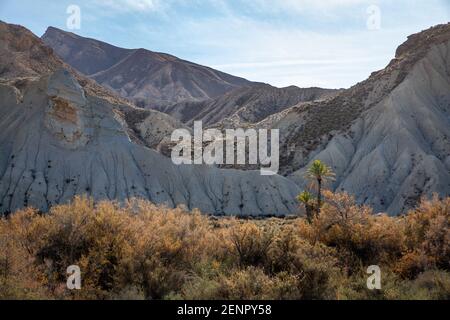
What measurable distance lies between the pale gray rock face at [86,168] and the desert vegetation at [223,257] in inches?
1377

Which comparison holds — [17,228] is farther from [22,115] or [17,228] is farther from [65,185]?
[22,115]

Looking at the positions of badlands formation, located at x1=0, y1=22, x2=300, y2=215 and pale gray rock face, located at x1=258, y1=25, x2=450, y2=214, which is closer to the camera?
badlands formation, located at x1=0, y1=22, x2=300, y2=215

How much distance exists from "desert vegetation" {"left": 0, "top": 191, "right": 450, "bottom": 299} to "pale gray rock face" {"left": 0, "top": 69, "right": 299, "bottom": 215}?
115 feet

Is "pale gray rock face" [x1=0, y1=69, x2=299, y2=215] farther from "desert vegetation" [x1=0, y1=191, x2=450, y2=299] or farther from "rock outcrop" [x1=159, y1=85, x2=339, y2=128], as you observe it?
"rock outcrop" [x1=159, y1=85, x2=339, y2=128]

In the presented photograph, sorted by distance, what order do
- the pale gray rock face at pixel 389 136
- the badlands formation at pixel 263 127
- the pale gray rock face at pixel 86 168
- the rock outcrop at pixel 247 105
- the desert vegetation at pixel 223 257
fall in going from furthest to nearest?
1. the rock outcrop at pixel 247 105
2. the pale gray rock face at pixel 389 136
3. the badlands formation at pixel 263 127
4. the pale gray rock face at pixel 86 168
5. the desert vegetation at pixel 223 257

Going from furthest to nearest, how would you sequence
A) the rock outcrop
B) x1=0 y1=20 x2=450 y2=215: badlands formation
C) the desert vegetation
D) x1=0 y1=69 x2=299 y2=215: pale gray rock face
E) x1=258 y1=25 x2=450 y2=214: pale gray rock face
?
1. the rock outcrop
2. x1=258 y1=25 x2=450 y2=214: pale gray rock face
3. x1=0 y1=20 x2=450 y2=215: badlands formation
4. x1=0 y1=69 x2=299 y2=215: pale gray rock face
5. the desert vegetation

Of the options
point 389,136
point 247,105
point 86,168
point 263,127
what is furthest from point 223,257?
point 247,105

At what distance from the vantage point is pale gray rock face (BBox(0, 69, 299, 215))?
5300cm

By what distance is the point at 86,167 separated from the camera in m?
56.8

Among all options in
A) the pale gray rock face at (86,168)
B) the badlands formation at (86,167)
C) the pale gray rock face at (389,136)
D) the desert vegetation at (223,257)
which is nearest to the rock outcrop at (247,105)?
the pale gray rock face at (389,136)

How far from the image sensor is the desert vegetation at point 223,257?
42.9ft

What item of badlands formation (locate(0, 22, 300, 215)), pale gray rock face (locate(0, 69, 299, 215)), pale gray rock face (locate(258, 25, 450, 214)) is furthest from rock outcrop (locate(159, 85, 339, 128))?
pale gray rock face (locate(0, 69, 299, 215))

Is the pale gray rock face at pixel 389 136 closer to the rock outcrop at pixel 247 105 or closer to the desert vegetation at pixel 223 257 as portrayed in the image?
the rock outcrop at pixel 247 105
